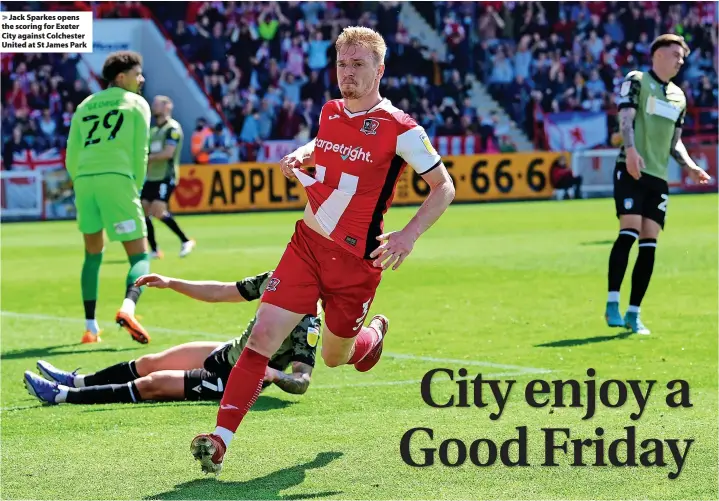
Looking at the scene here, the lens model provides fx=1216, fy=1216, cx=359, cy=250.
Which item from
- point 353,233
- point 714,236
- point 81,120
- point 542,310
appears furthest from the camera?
point 714,236

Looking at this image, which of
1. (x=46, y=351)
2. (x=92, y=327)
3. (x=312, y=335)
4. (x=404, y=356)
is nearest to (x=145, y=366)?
(x=312, y=335)

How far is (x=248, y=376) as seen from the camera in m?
5.89

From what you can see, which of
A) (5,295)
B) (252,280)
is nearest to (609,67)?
(5,295)

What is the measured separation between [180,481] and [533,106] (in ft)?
108

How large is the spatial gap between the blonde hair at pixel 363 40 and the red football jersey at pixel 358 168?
0.27 m

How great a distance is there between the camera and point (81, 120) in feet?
34.8

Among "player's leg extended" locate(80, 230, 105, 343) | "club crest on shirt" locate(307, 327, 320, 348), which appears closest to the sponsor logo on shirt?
"club crest on shirt" locate(307, 327, 320, 348)

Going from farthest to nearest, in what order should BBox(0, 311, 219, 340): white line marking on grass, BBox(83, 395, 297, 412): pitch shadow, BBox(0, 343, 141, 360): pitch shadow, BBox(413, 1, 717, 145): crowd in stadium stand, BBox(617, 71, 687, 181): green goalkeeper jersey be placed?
BBox(413, 1, 717, 145): crowd in stadium stand, BBox(0, 311, 219, 340): white line marking on grass, BBox(617, 71, 687, 181): green goalkeeper jersey, BBox(0, 343, 141, 360): pitch shadow, BBox(83, 395, 297, 412): pitch shadow

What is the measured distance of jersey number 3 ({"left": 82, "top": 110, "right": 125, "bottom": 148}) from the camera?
34.5 ft

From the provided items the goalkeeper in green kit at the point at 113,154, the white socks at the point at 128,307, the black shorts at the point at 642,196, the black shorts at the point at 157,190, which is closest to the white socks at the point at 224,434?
the white socks at the point at 128,307

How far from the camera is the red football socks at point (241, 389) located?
575 cm

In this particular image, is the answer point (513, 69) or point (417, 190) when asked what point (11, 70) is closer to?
point (417, 190)

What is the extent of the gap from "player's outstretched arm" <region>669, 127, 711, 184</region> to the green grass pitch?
1.32m

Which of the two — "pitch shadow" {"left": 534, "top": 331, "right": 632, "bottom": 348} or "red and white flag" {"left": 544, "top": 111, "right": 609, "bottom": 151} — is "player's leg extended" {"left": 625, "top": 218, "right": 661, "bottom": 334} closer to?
"pitch shadow" {"left": 534, "top": 331, "right": 632, "bottom": 348}
